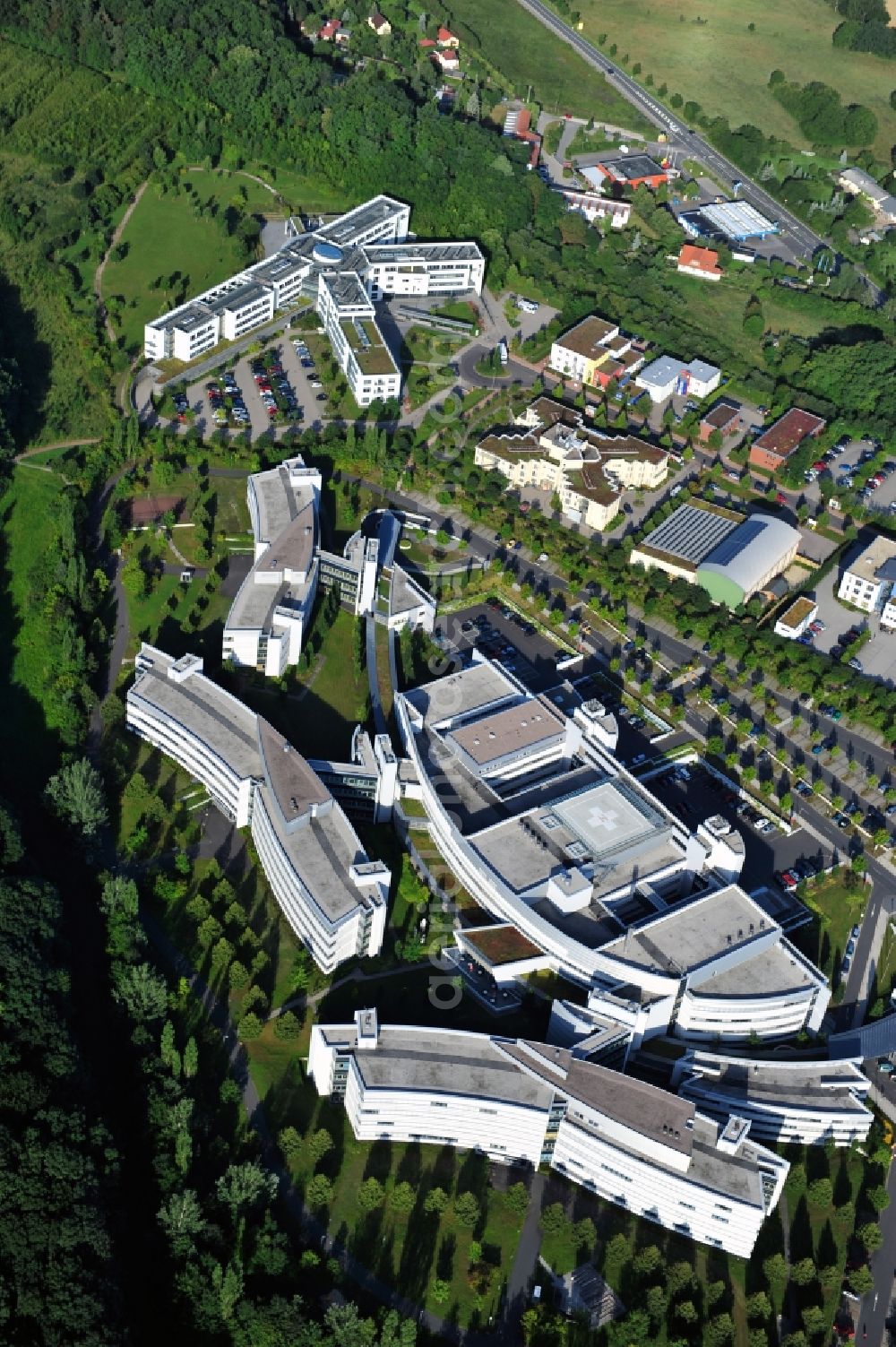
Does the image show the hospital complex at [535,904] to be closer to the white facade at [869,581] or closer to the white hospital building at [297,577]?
the white hospital building at [297,577]

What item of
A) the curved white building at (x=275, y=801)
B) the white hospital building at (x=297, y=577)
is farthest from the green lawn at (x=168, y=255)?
the curved white building at (x=275, y=801)

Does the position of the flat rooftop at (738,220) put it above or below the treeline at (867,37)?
below

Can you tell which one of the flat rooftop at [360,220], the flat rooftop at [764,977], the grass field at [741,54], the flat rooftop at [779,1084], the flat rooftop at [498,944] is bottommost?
the flat rooftop at [779,1084]

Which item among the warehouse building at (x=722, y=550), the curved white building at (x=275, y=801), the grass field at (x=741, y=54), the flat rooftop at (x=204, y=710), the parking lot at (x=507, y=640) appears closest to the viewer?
the curved white building at (x=275, y=801)

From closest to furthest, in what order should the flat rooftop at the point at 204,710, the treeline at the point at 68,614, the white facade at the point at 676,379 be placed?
the flat rooftop at the point at 204,710, the treeline at the point at 68,614, the white facade at the point at 676,379

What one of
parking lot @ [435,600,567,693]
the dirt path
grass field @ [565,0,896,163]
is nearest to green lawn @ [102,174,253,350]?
the dirt path

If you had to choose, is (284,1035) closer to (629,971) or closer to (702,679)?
(629,971)

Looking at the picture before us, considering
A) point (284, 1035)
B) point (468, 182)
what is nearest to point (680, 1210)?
point (284, 1035)

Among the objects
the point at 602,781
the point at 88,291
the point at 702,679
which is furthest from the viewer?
the point at 88,291
